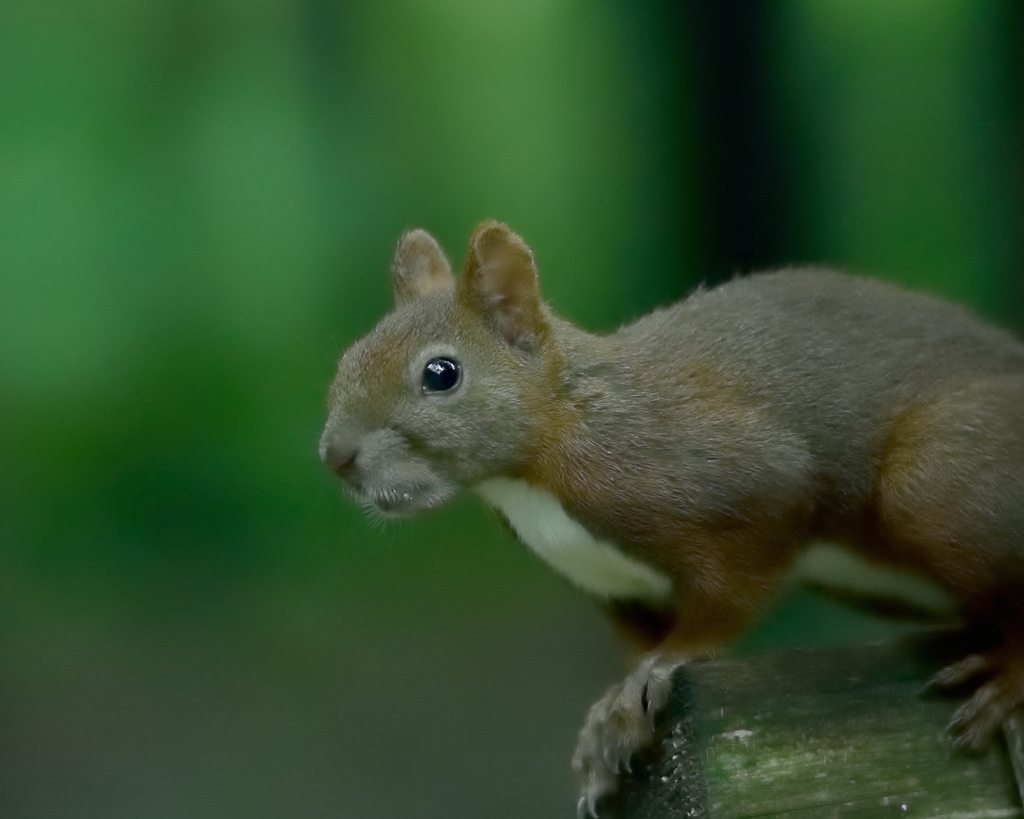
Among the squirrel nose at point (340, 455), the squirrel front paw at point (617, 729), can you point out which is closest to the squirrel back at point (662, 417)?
the squirrel nose at point (340, 455)

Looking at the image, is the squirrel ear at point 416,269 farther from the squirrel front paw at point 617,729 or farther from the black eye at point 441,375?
the squirrel front paw at point 617,729

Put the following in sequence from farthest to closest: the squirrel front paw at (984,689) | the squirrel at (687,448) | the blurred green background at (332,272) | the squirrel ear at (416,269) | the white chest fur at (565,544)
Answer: the blurred green background at (332,272), the squirrel ear at (416,269), the white chest fur at (565,544), the squirrel at (687,448), the squirrel front paw at (984,689)

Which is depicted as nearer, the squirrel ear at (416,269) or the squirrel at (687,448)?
the squirrel at (687,448)

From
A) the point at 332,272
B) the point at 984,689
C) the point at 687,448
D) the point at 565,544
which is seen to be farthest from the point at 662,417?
the point at 332,272

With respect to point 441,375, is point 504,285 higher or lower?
higher

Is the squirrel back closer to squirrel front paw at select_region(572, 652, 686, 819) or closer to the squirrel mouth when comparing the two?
the squirrel mouth

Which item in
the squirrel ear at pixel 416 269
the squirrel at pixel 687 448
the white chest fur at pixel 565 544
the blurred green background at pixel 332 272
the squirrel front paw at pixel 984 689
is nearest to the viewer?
the squirrel front paw at pixel 984 689

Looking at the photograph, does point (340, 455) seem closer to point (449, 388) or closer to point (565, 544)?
point (449, 388)

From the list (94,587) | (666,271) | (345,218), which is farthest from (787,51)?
(94,587)

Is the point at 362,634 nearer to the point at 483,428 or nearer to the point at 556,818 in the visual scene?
the point at 556,818
